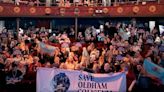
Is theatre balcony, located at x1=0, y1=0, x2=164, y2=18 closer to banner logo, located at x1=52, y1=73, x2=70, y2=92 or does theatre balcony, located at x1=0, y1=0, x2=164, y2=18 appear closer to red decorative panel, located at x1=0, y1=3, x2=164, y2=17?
red decorative panel, located at x1=0, y1=3, x2=164, y2=17

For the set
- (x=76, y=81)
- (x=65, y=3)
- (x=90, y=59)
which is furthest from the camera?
(x=65, y=3)

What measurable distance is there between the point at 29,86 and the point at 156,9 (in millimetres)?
12152

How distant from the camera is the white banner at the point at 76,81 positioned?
11719 millimetres

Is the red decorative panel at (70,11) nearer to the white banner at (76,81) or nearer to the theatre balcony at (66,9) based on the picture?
the theatre balcony at (66,9)

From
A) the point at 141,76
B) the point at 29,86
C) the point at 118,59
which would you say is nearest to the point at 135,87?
the point at 141,76

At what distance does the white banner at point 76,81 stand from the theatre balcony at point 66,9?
40.8 feet

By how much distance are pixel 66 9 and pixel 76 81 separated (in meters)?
13.9

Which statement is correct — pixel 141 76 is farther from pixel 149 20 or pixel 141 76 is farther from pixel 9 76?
pixel 149 20

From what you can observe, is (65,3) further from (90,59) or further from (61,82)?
(61,82)

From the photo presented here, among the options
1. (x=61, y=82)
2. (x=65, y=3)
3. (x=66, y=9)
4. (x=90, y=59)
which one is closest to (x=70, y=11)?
(x=66, y=9)

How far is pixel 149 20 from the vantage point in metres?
25.1

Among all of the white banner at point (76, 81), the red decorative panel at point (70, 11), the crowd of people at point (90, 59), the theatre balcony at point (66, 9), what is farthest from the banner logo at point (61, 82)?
the theatre balcony at point (66, 9)

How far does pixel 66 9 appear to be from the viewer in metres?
25.4

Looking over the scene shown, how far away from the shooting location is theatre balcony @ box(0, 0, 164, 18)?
24.3 metres
